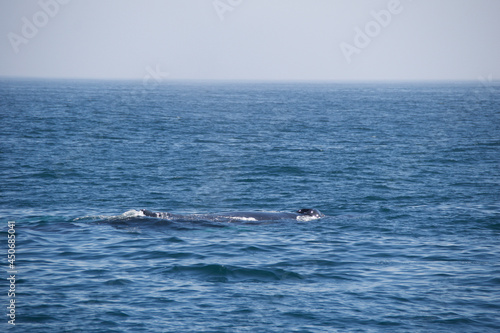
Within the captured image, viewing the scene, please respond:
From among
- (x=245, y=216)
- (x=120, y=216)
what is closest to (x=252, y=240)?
(x=245, y=216)

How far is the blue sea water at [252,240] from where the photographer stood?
1587cm

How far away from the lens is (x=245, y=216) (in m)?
26.3

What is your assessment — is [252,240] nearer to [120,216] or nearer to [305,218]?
[305,218]

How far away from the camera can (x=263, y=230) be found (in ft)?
80.5

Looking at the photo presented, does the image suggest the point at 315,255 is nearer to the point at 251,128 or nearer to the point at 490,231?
the point at 490,231

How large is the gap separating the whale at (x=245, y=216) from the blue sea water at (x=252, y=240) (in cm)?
49

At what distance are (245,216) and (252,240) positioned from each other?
332cm

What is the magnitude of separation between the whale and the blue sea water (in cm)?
49

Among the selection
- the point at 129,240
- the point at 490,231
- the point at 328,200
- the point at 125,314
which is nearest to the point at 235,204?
the point at 328,200

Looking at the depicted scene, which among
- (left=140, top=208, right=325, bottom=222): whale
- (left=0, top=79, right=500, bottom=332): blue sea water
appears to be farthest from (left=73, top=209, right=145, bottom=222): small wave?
(left=140, top=208, right=325, bottom=222): whale

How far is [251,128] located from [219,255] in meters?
49.7

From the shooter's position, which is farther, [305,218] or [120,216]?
[305,218]

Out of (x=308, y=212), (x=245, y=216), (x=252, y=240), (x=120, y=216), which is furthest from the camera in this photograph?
(x=308, y=212)

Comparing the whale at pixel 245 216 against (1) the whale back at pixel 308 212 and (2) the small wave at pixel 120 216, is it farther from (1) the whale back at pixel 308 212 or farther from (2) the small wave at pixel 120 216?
(2) the small wave at pixel 120 216
